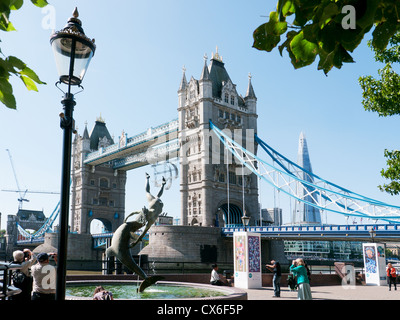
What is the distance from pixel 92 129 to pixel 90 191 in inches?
496

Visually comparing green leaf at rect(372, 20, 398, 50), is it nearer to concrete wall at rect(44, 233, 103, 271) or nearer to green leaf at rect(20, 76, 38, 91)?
green leaf at rect(20, 76, 38, 91)

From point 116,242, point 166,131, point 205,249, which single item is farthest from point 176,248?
point 116,242

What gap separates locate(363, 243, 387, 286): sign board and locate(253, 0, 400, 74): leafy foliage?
21446 millimetres

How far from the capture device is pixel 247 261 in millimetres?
17953

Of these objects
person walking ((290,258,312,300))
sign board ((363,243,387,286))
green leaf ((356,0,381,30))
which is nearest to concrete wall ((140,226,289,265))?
sign board ((363,243,387,286))

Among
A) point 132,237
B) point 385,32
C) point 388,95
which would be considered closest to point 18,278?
point 132,237

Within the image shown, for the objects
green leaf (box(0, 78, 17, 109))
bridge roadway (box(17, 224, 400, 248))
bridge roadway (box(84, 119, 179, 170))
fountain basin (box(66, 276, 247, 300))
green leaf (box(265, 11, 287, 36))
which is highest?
bridge roadway (box(84, 119, 179, 170))

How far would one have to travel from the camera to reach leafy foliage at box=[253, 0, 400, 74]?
210cm

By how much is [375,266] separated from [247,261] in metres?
7.99

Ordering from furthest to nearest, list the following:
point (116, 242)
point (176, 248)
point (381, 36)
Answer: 1. point (176, 248)
2. point (116, 242)
3. point (381, 36)

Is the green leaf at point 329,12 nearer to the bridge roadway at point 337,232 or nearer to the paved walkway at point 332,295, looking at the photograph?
the paved walkway at point 332,295

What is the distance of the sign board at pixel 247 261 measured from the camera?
1786cm
